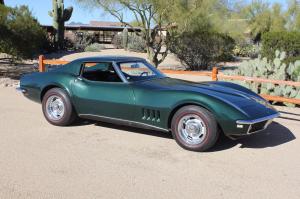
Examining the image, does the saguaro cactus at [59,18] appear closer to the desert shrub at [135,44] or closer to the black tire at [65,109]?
the desert shrub at [135,44]

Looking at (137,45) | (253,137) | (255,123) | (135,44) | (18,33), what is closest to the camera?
(255,123)

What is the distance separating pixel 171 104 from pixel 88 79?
5.60 ft

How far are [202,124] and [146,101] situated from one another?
3.04 feet

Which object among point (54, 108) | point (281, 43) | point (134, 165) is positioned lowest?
point (134, 165)

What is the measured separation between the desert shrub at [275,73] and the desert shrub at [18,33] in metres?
8.19

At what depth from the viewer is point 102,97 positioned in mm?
6449

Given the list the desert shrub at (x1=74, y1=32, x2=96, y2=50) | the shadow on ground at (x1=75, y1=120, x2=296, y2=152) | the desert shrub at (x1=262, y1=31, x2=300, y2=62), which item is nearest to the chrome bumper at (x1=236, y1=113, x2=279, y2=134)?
the shadow on ground at (x1=75, y1=120, x2=296, y2=152)

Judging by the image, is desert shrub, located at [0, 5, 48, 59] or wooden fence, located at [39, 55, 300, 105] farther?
desert shrub, located at [0, 5, 48, 59]

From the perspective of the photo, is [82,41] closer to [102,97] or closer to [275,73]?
[275,73]

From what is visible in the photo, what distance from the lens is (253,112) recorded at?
18.5ft

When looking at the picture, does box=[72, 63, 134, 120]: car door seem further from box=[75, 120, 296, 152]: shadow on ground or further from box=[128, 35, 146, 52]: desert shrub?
box=[128, 35, 146, 52]: desert shrub

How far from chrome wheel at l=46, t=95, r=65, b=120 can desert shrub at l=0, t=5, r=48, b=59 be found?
26.8ft

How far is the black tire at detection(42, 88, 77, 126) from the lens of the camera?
6.87 metres

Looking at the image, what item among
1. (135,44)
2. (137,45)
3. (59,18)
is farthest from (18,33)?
(135,44)
